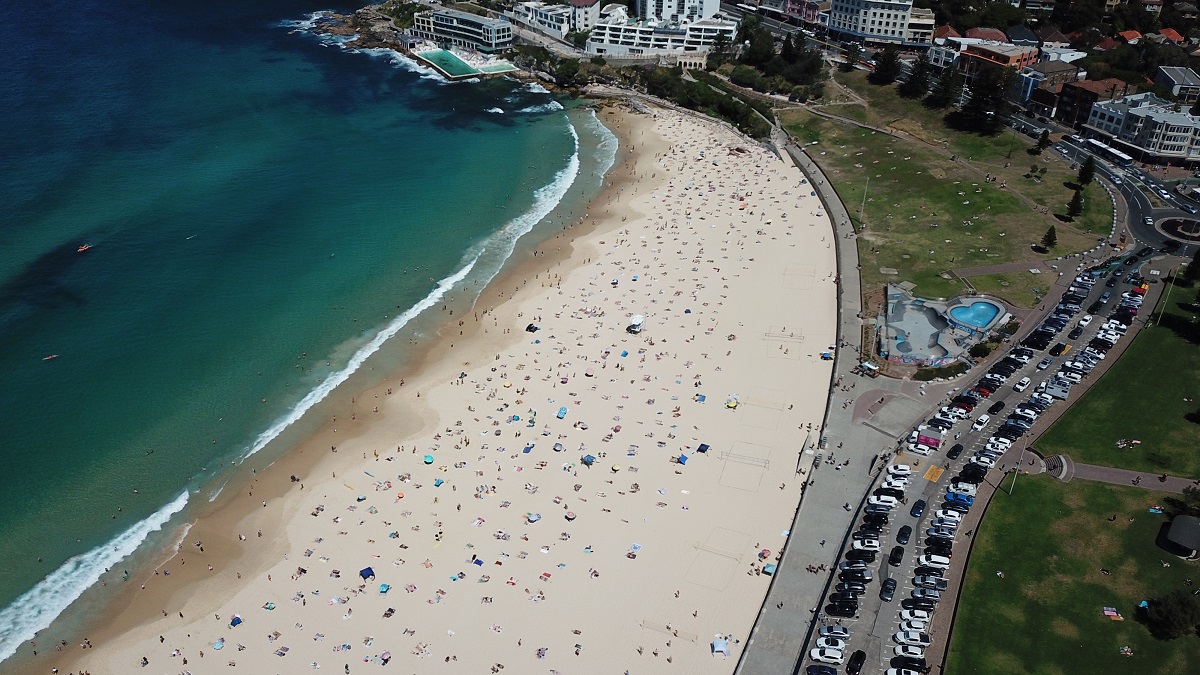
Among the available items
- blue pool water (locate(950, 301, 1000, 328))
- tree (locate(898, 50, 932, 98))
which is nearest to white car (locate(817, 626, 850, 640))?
blue pool water (locate(950, 301, 1000, 328))

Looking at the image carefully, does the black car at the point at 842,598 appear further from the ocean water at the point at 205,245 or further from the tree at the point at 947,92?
the tree at the point at 947,92

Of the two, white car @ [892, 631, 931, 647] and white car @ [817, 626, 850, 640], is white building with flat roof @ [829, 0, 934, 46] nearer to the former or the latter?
white car @ [892, 631, 931, 647]

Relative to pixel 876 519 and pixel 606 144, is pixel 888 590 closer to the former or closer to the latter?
pixel 876 519

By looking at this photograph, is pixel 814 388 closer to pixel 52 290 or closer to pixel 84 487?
pixel 84 487

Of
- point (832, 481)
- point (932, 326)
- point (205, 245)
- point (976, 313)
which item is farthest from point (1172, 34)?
point (205, 245)

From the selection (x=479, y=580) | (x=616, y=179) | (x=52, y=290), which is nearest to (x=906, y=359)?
(x=479, y=580)

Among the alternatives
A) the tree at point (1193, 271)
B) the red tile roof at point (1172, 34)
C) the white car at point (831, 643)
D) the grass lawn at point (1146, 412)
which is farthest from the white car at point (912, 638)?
the red tile roof at point (1172, 34)
